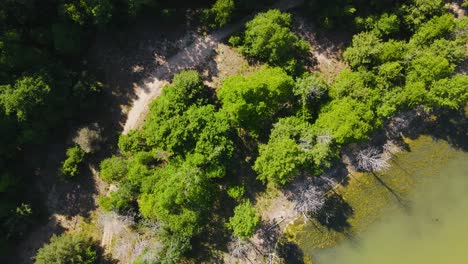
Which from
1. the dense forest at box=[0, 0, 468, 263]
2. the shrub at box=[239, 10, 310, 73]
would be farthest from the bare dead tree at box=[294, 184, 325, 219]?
the shrub at box=[239, 10, 310, 73]

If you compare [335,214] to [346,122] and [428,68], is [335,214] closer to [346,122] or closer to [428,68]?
[346,122]

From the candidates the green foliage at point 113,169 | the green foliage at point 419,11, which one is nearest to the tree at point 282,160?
the green foliage at point 113,169

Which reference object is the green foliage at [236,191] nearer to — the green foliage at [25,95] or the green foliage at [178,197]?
the green foliage at [178,197]

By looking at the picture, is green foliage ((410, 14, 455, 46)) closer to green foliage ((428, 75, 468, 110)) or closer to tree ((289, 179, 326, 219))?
green foliage ((428, 75, 468, 110))

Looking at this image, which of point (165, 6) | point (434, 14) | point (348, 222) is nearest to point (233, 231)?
point (348, 222)

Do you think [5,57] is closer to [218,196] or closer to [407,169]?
[218,196]
